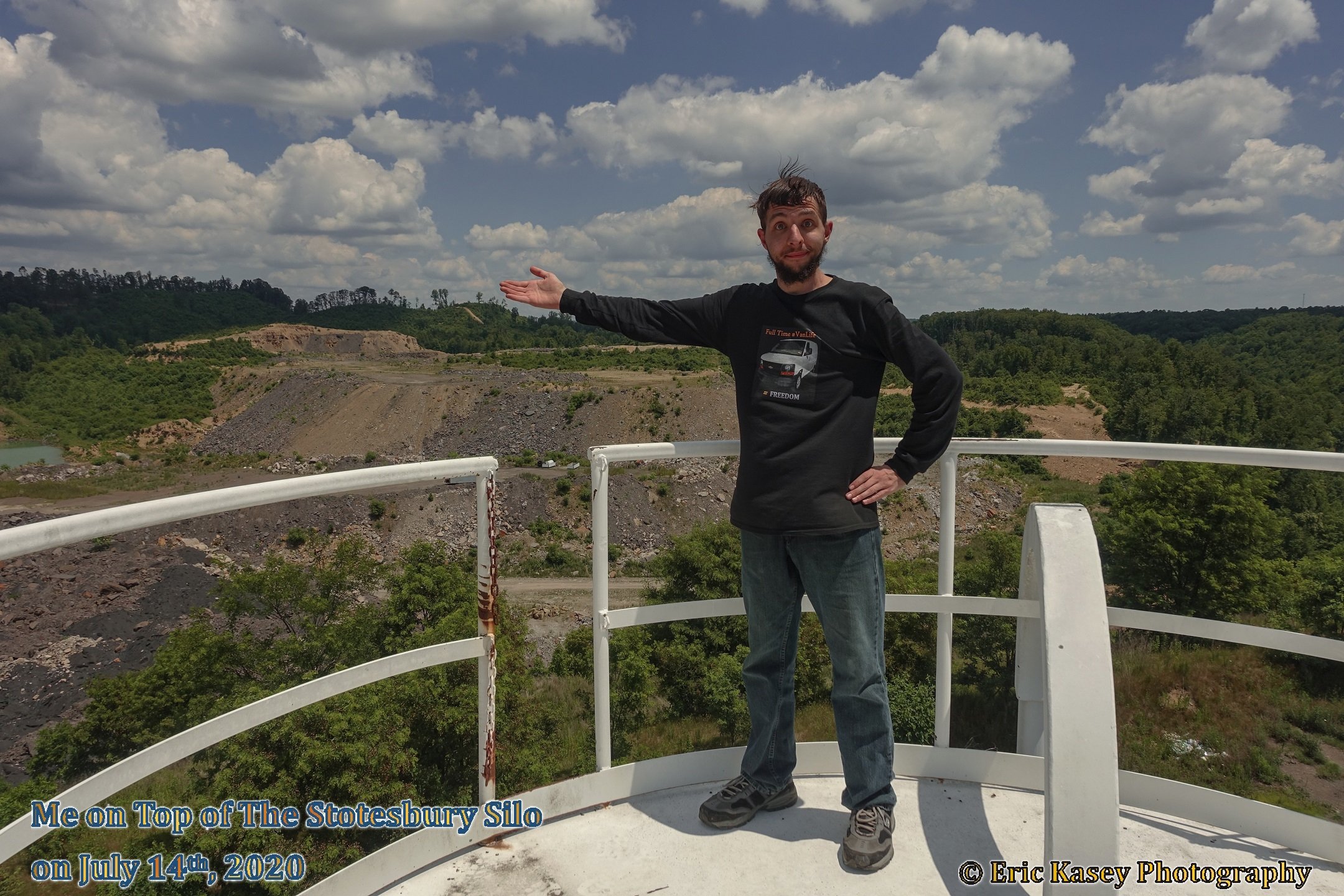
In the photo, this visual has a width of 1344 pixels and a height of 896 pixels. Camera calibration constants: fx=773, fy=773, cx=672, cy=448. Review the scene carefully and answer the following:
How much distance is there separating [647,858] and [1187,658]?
10.8ft

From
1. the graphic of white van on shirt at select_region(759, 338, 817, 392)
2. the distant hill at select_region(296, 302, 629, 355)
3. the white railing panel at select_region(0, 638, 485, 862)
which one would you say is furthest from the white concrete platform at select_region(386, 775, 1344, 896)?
the distant hill at select_region(296, 302, 629, 355)

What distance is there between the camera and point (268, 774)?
3062 mm

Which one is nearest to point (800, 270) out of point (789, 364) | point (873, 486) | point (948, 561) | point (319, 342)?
point (789, 364)

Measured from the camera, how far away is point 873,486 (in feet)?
7.75

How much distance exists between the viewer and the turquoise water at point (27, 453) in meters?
72.4

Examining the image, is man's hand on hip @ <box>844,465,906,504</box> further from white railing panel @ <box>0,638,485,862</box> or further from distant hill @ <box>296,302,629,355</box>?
distant hill @ <box>296,302,629,355</box>

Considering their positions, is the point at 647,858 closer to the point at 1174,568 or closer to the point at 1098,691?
the point at 1098,691

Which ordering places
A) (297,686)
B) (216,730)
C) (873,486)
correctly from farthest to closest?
(873,486)
(297,686)
(216,730)

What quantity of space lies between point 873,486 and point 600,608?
A: 1.01 meters

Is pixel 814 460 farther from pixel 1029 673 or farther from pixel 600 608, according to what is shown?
pixel 1029 673

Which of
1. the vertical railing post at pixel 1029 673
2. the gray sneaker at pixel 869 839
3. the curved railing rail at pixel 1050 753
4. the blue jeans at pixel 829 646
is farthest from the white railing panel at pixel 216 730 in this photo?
the vertical railing post at pixel 1029 673

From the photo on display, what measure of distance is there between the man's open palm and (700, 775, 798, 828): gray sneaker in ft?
5.97

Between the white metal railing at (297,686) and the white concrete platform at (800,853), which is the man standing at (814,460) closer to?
the white concrete platform at (800,853)

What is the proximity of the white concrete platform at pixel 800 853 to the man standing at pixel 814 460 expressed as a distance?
97 millimetres
